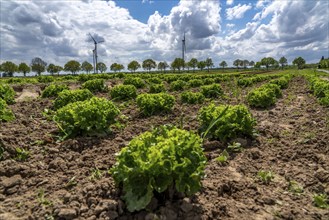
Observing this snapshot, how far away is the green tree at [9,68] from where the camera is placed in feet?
283

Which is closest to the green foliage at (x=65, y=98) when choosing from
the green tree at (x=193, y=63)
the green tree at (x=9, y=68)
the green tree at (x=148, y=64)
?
the green tree at (x=9, y=68)

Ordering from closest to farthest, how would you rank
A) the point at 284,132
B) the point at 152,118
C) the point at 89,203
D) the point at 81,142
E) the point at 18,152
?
the point at 89,203
the point at 18,152
the point at 81,142
the point at 284,132
the point at 152,118

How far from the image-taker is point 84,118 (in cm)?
707

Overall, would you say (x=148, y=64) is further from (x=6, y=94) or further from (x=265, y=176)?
(x=265, y=176)

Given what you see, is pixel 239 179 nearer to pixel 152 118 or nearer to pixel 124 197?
pixel 124 197

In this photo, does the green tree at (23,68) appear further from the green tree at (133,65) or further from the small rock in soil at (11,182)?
the small rock in soil at (11,182)

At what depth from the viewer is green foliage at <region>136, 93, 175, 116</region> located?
1025 centimetres

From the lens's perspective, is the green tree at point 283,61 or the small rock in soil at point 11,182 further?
the green tree at point 283,61

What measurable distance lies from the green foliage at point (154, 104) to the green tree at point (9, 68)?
87998 mm

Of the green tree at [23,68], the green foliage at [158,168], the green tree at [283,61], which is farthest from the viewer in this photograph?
the green tree at [283,61]

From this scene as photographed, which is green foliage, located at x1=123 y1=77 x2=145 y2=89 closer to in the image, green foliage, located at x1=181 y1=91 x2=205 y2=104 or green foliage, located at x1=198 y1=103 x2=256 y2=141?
green foliage, located at x1=181 y1=91 x2=205 y2=104

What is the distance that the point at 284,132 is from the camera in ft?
27.0

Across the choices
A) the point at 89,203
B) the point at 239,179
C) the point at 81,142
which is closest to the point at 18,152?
the point at 81,142

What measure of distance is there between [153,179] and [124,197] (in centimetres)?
50
